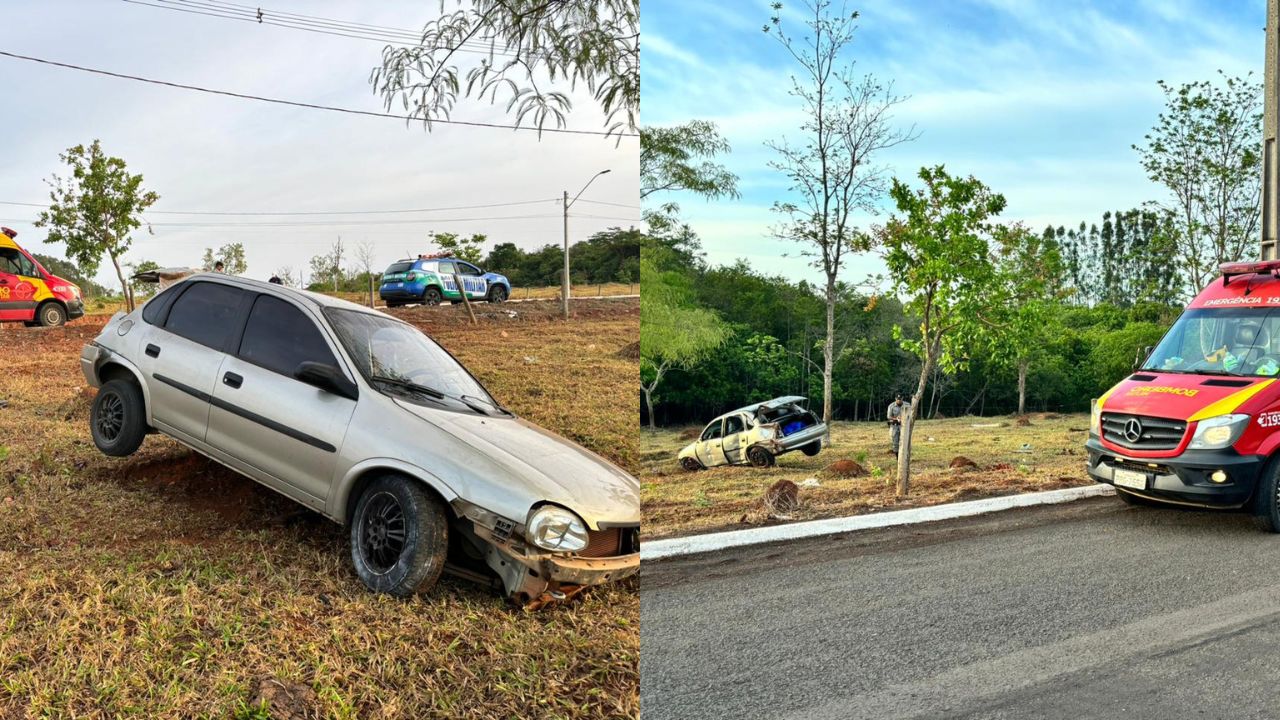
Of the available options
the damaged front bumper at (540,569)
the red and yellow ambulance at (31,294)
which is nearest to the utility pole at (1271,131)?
the damaged front bumper at (540,569)

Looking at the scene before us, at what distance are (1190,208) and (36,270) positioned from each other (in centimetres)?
1674

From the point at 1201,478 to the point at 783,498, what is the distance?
2.98 meters

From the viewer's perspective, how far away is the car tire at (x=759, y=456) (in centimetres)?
1374

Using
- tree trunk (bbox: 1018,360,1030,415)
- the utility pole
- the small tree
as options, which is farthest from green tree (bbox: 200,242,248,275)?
tree trunk (bbox: 1018,360,1030,415)

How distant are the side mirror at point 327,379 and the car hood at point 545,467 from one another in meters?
0.23

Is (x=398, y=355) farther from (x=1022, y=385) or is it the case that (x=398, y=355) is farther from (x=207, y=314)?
(x=1022, y=385)

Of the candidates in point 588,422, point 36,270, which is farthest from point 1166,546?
point 36,270

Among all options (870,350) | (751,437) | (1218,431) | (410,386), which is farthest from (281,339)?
(870,350)

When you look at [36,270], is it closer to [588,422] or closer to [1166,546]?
[588,422]

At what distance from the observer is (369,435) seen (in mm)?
3973

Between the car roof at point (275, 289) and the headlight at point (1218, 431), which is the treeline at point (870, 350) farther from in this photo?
the car roof at point (275, 289)

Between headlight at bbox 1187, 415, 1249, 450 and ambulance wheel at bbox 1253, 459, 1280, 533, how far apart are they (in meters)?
0.39

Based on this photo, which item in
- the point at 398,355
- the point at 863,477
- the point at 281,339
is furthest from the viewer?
the point at 863,477

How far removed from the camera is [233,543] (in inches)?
175
